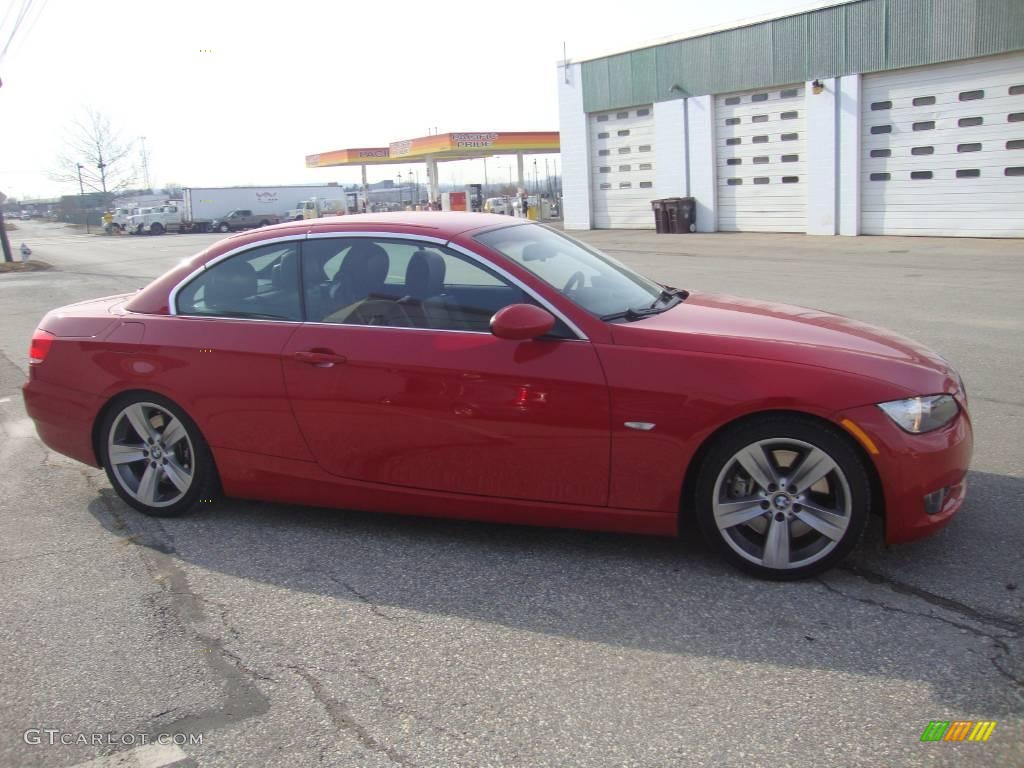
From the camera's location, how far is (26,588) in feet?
14.0

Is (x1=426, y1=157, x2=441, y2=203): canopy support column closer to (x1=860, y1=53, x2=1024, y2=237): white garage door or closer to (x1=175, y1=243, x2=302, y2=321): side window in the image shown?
(x1=860, y1=53, x2=1024, y2=237): white garage door

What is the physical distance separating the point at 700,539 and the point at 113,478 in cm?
313

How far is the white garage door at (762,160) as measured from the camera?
25.0m

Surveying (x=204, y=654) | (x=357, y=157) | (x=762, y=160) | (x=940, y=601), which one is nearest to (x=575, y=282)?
(x=940, y=601)

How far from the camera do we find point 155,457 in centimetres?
509

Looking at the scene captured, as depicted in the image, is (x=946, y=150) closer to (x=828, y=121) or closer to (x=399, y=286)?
(x=828, y=121)

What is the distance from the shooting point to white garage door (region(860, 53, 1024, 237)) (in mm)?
20625

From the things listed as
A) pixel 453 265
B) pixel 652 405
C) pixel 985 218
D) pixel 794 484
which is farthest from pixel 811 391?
pixel 985 218

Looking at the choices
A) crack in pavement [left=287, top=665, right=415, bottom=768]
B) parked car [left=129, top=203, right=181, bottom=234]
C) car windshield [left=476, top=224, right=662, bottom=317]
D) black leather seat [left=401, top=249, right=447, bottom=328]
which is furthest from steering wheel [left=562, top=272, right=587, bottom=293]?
parked car [left=129, top=203, right=181, bottom=234]

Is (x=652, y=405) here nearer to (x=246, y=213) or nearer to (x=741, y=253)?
(x=741, y=253)

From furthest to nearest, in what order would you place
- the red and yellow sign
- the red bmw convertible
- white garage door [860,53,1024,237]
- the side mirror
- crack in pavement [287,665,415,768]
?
the red and yellow sign
white garage door [860,53,1024,237]
the side mirror
the red bmw convertible
crack in pavement [287,665,415,768]

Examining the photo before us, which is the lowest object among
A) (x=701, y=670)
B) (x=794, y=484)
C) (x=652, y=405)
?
(x=701, y=670)

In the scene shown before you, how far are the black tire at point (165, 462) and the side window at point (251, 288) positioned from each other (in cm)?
53

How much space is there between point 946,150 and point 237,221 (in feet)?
161
